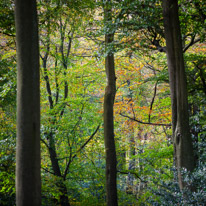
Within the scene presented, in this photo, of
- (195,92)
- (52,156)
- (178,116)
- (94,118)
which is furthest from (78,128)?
(178,116)

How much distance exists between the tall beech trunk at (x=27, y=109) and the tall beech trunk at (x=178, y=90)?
2.77 metres

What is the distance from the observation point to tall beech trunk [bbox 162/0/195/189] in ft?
15.9

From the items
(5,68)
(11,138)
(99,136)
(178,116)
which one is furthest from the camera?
(99,136)

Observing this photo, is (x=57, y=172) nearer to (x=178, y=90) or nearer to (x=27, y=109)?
(x=178, y=90)

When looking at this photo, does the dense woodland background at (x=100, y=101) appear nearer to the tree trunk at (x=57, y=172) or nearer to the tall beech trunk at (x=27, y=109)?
the tree trunk at (x=57, y=172)

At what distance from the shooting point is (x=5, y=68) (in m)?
8.37

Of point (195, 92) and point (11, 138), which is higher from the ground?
point (195, 92)

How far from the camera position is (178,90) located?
5051mm

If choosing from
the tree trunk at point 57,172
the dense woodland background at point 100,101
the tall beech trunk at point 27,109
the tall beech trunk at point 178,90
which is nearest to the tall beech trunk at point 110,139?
the dense woodland background at point 100,101

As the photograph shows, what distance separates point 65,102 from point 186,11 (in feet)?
16.8

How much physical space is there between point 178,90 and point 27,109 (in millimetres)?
3081

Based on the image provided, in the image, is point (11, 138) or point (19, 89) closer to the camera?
point (19, 89)

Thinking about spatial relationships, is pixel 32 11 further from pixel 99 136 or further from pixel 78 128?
pixel 99 136

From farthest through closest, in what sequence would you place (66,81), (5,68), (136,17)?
(66,81) < (5,68) < (136,17)
